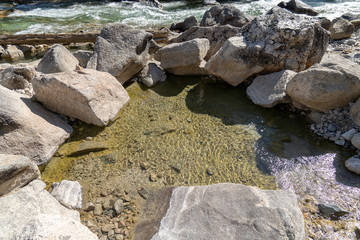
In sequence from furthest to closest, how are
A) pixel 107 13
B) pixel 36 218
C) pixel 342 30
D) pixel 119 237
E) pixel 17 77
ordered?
pixel 107 13 → pixel 342 30 → pixel 17 77 → pixel 119 237 → pixel 36 218

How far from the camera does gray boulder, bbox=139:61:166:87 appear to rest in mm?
6110

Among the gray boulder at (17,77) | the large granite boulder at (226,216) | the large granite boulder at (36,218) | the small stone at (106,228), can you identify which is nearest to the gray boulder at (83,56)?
the gray boulder at (17,77)

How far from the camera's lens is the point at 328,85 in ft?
13.8

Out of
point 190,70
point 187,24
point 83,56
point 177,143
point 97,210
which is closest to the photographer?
point 97,210

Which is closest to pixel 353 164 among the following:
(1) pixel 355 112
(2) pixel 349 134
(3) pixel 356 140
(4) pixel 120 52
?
(3) pixel 356 140

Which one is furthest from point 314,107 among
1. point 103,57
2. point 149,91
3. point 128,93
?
point 103,57

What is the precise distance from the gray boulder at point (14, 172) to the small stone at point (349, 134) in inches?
192

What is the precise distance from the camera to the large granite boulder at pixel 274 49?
17.7 ft

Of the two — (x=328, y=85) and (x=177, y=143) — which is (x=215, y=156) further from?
(x=328, y=85)

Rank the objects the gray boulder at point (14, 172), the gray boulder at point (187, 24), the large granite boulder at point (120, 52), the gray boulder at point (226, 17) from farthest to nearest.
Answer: the gray boulder at point (187, 24), the gray boulder at point (226, 17), the large granite boulder at point (120, 52), the gray boulder at point (14, 172)

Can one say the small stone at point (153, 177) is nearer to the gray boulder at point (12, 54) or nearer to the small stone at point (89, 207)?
the small stone at point (89, 207)

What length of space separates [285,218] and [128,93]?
4448 mm

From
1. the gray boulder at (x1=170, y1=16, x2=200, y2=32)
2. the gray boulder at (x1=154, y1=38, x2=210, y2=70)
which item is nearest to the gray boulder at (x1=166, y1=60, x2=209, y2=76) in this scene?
the gray boulder at (x1=154, y1=38, x2=210, y2=70)

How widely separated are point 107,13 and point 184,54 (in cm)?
1130
